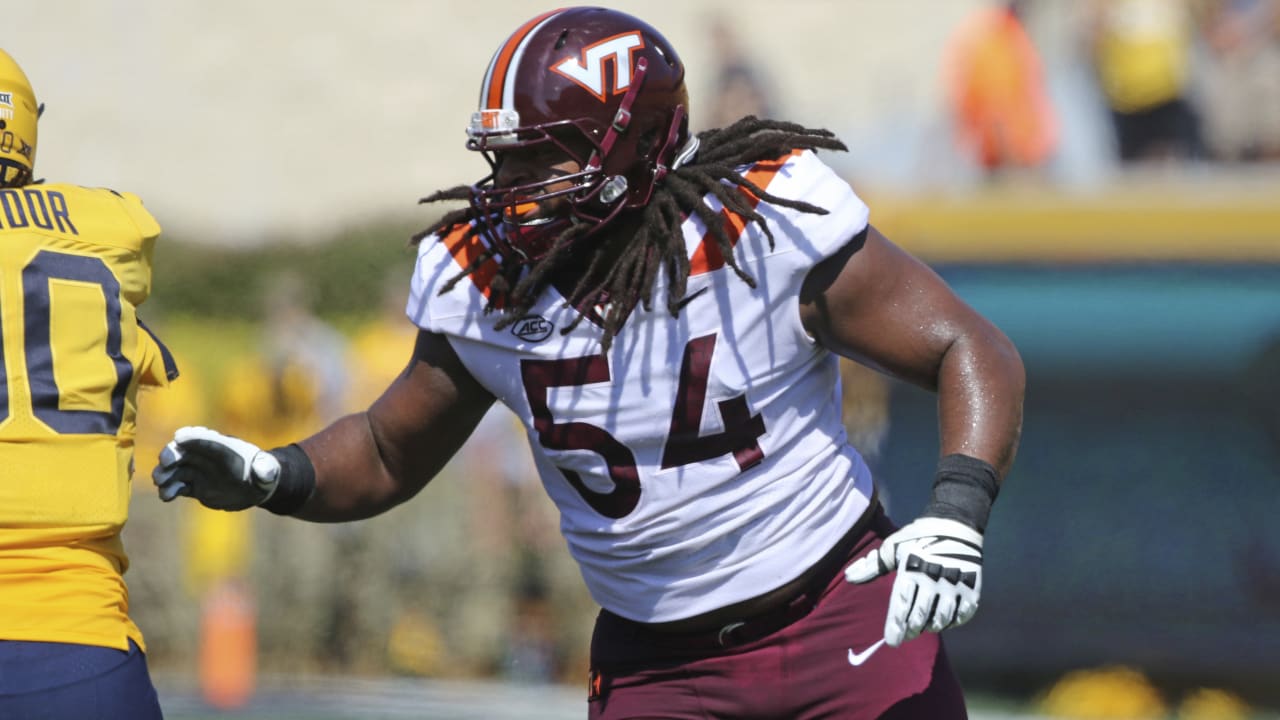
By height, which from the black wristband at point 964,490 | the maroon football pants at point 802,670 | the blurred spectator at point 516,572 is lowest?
the blurred spectator at point 516,572

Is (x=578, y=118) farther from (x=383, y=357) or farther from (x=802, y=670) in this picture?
(x=383, y=357)

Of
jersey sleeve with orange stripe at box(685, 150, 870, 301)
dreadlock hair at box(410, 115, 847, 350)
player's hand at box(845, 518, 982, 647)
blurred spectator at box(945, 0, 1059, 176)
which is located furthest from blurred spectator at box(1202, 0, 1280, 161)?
player's hand at box(845, 518, 982, 647)

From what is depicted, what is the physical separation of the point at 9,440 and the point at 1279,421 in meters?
5.91

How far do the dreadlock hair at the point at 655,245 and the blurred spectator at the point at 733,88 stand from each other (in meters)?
4.56

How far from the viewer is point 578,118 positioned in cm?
294

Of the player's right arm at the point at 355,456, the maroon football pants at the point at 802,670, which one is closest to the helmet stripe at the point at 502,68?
the player's right arm at the point at 355,456

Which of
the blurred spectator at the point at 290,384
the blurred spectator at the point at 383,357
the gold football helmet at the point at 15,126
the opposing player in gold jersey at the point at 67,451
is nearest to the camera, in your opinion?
the opposing player in gold jersey at the point at 67,451

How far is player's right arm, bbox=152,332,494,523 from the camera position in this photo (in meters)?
3.16

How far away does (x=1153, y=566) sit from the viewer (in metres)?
7.46

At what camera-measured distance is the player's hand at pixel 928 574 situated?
104 inches

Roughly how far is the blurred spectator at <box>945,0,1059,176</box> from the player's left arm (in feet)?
16.4

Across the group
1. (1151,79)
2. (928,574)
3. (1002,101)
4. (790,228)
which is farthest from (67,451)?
(1151,79)

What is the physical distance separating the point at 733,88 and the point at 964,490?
17.6 ft

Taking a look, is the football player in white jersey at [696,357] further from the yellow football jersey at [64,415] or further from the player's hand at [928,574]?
the yellow football jersey at [64,415]
